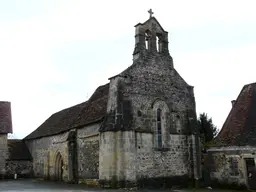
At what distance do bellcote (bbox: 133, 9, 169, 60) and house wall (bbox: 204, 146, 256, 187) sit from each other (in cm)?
840

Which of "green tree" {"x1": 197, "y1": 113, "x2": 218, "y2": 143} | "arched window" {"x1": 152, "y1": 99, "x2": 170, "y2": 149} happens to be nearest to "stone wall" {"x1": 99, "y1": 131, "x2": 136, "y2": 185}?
"arched window" {"x1": 152, "y1": 99, "x2": 170, "y2": 149}

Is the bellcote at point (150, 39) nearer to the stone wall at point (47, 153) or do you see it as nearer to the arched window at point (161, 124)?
the arched window at point (161, 124)

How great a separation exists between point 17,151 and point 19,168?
218 centimetres

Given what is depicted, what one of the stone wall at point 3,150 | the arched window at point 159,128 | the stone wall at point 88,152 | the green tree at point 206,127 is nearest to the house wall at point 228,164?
the arched window at point 159,128

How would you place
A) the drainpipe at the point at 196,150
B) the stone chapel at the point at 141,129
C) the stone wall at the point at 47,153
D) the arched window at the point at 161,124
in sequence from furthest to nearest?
the stone wall at the point at 47,153 → the drainpipe at the point at 196,150 → the arched window at the point at 161,124 → the stone chapel at the point at 141,129

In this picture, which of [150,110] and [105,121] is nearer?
[105,121]

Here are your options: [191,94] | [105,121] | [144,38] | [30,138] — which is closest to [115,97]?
[105,121]

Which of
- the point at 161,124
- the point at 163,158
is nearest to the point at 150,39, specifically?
the point at 161,124

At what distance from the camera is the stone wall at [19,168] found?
107 ft

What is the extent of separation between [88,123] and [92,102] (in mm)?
3934

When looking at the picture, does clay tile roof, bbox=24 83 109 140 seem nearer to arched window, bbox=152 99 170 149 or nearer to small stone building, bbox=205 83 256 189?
arched window, bbox=152 99 170 149

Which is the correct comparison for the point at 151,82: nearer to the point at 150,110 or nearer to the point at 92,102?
the point at 150,110

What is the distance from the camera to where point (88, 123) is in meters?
23.8

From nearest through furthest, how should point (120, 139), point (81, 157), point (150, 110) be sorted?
point (120, 139)
point (150, 110)
point (81, 157)
